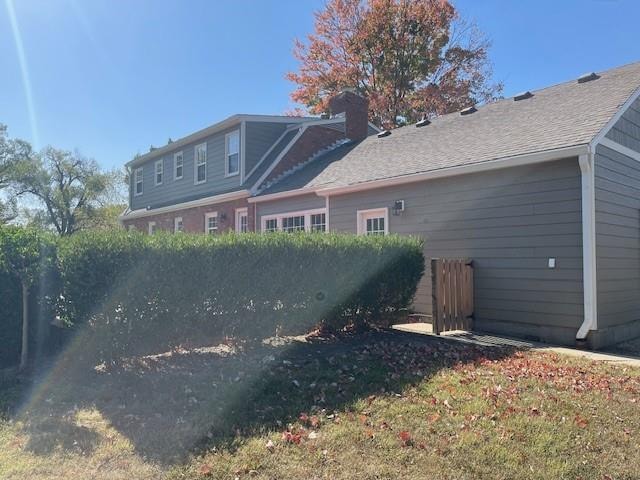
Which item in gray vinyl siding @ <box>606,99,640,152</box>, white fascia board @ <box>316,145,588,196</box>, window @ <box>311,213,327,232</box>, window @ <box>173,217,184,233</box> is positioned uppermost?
gray vinyl siding @ <box>606,99,640,152</box>

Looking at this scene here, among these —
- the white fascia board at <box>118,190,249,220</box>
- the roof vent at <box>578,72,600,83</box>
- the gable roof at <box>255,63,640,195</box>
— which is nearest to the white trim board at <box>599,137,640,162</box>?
the gable roof at <box>255,63,640,195</box>

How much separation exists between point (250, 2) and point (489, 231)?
320 inches

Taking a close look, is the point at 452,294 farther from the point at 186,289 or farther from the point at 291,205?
the point at 291,205

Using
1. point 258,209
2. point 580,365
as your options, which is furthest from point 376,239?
point 258,209

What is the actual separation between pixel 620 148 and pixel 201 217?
1279cm

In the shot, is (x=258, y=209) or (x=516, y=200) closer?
(x=516, y=200)

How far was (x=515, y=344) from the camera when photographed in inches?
310

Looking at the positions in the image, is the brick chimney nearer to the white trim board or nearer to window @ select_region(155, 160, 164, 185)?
window @ select_region(155, 160, 164, 185)

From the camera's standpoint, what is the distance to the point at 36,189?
1438 inches

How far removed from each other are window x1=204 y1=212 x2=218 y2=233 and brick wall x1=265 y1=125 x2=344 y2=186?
9.01 feet

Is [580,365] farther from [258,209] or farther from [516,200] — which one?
[258,209]

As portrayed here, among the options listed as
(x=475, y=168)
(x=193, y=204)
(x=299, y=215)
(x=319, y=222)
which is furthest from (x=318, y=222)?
(x=193, y=204)

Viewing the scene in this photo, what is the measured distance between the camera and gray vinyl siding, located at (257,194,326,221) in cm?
1305

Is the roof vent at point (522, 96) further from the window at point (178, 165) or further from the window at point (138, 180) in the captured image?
the window at point (138, 180)
